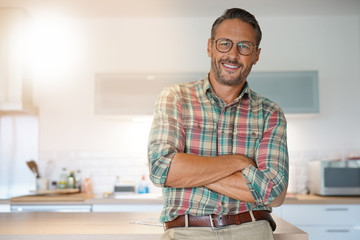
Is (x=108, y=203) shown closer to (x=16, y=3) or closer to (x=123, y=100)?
(x=123, y=100)

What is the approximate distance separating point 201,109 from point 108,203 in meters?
2.45

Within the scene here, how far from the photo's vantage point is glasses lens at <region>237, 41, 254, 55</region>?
1.88 metres

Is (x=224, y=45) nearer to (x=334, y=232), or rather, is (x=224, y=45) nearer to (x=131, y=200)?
(x=131, y=200)

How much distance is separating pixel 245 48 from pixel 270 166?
A: 507mm

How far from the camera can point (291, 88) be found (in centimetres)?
435

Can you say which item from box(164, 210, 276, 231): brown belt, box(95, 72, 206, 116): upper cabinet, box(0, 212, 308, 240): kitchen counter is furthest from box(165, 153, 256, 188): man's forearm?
box(95, 72, 206, 116): upper cabinet

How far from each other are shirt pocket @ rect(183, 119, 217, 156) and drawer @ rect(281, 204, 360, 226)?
241 cm

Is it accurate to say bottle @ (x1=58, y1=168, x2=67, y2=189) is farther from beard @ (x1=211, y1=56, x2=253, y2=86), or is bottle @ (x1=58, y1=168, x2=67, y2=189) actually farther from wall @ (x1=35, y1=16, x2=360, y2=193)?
beard @ (x1=211, y1=56, x2=253, y2=86)

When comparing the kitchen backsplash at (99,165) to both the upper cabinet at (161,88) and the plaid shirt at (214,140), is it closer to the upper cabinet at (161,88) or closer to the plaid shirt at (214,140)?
the upper cabinet at (161,88)

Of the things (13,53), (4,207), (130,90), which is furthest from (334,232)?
(13,53)

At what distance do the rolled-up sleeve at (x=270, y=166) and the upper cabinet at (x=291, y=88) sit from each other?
8.04ft

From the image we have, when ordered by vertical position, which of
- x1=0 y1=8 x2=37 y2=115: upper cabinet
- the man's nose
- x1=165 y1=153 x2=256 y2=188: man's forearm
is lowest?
x1=165 y1=153 x2=256 y2=188: man's forearm

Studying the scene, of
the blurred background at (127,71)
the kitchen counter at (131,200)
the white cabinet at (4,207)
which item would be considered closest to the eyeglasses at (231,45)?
the kitchen counter at (131,200)

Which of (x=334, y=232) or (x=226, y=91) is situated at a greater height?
(x=226, y=91)
